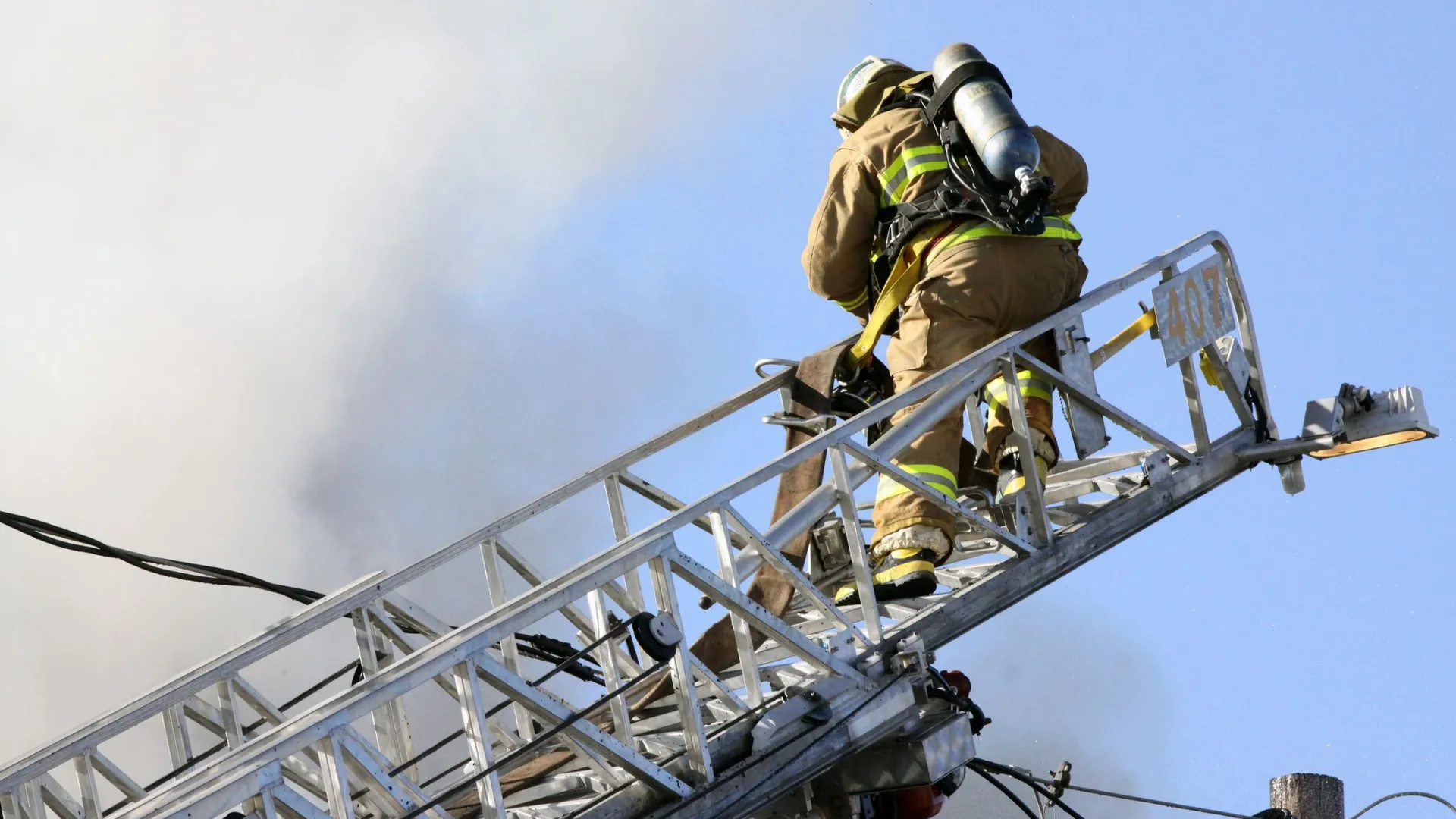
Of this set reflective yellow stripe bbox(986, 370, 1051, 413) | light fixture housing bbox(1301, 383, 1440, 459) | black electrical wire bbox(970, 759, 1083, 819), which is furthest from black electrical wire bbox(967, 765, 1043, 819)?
light fixture housing bbox(1301, 383, 1440, 459)

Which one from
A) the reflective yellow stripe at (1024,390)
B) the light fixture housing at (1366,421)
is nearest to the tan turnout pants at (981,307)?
the reflective yellow stripe at (1024,390)

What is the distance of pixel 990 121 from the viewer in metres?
7.81

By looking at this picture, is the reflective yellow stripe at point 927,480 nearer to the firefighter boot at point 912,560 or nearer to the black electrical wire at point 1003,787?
the firefighter boot at point 912,560

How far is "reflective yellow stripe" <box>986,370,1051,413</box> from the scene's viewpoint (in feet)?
26.4

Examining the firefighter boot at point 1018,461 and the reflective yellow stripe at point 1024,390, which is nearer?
the firefighter boot at point 1018,461

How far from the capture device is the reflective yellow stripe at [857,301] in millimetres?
8750

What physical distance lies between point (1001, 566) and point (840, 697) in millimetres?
1284

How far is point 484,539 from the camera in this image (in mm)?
8586

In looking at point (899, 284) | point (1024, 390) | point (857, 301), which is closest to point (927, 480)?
point (1024, 390)

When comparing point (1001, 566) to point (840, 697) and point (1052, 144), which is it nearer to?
point (840, 697)

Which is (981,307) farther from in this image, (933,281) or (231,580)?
(231,580)

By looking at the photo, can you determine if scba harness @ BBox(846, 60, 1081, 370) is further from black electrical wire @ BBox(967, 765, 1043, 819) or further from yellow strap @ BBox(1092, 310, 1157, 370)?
black electrical wire @ BBox(967, 765, 1043, 819)

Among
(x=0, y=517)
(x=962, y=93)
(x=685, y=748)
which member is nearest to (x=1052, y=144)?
(x=962, y=93)

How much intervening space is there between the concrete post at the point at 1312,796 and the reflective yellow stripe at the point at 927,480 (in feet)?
8.48
